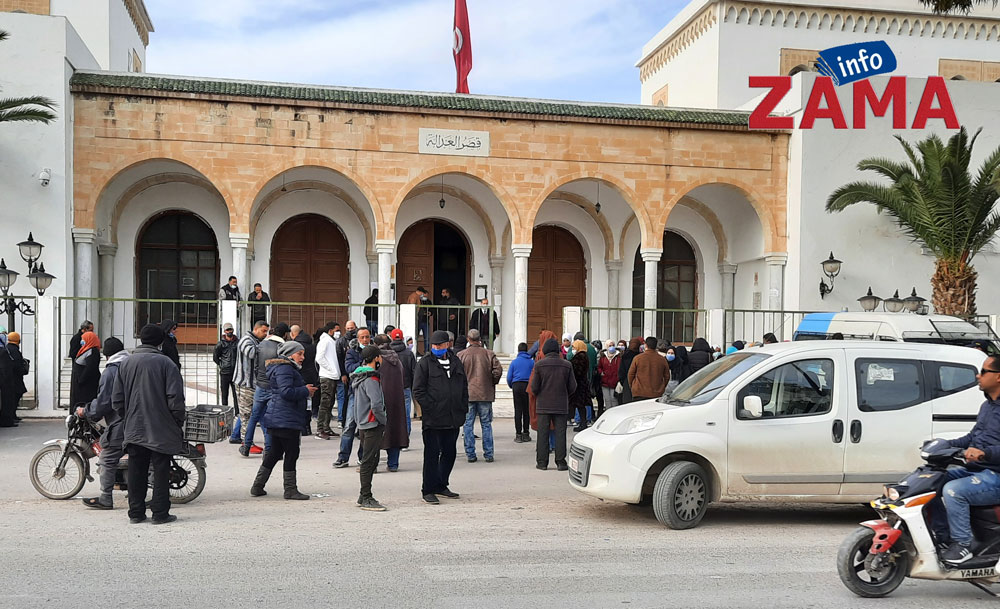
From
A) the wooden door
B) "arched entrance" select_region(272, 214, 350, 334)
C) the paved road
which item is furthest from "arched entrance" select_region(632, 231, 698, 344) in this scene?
the paved road

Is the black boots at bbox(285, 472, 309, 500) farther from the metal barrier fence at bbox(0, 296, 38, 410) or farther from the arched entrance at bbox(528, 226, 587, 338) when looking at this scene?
the arched entrance at bbox(528, 226, 587, 338)

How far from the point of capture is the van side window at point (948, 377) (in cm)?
799

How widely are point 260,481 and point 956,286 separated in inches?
578

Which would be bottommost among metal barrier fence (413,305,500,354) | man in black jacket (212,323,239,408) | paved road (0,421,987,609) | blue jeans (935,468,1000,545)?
paved road (0,421,987,609)

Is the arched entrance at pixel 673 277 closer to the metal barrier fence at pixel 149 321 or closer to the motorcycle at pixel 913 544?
the metal barrier fence at pixel 149 321

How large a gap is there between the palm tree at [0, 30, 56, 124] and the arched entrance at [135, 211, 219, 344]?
4.38m

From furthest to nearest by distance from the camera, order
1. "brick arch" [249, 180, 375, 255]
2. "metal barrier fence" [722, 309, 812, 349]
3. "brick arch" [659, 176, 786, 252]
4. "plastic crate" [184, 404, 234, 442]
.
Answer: "brick arch" [249, 180, 375, 255]
"brick arch" [659, 176, 786, 252]
"metal barrier fence" [722, 309, 812, 349]
"plastic crate" [184, 404, 234, 442]

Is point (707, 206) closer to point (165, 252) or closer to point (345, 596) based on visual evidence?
point (165, 252)

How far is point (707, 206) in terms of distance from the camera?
22812 mm

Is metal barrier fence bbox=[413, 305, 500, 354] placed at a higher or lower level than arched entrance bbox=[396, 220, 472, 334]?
lower

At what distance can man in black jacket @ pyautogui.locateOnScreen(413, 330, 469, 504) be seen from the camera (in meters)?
8.62

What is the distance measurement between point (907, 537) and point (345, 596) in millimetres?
3533

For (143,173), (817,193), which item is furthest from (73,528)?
(817,193)

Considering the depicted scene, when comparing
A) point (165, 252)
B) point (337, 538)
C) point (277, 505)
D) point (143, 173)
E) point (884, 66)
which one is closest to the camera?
point (337, 538)
